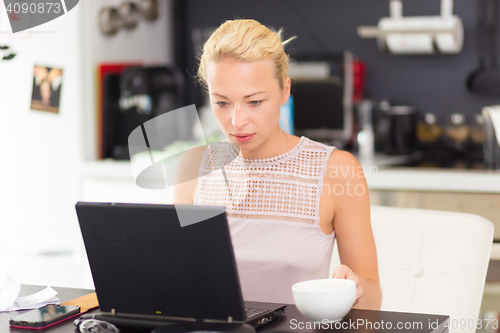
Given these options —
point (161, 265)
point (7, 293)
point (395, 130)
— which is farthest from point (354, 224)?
point (395, 130)

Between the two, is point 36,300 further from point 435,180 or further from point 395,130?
point 395,130

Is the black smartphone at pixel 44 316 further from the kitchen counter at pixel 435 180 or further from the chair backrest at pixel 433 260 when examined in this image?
the kitchen counter at pixel 435 180

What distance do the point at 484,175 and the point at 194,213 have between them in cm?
161

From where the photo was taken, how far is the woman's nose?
112 cm

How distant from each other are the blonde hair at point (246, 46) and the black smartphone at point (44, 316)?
54cm

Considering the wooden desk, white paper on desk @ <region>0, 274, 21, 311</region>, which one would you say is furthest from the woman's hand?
white paper on desk @ <region>0, 274, 21, 311</region>

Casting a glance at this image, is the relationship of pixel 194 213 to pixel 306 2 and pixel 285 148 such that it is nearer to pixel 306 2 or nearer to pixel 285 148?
pixel 285 148

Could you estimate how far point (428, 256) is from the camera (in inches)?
50.6

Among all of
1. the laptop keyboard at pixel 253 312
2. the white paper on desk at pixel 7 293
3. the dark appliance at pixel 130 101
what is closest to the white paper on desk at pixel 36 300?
the white paper on desk at pixel 7 293

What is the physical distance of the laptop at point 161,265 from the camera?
774 millimetres

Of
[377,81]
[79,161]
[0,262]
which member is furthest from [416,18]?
[0,262]

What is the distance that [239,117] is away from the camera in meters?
1.12

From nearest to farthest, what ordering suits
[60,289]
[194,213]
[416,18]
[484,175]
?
[194,213], [60,289], [484,175], [416,18]

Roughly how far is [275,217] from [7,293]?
546 mm
